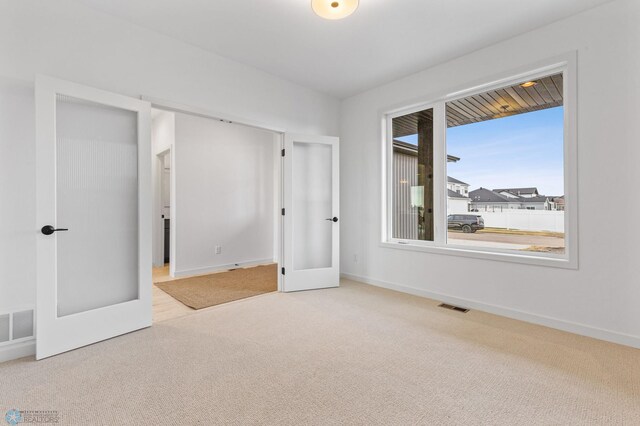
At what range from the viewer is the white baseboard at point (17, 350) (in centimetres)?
214

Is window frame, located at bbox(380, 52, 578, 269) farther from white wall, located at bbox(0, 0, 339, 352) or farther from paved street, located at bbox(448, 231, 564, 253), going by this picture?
white wall, located at bbox(0, 0, 339, 352)

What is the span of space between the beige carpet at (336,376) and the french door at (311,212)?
3.75 feet

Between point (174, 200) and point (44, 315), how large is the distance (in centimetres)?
292

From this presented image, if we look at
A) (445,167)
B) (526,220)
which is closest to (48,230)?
(445,167)

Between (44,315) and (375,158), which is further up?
(375,158)

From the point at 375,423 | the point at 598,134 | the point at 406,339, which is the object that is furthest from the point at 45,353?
the point at 598,134

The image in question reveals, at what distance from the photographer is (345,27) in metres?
2.81

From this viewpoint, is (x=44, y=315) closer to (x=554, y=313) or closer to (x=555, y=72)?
(x=554, y=313)

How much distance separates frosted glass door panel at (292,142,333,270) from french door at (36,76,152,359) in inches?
71.7

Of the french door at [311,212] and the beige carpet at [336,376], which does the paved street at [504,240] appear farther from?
the french door at [311,212]

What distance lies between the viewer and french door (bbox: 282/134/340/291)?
155 inches

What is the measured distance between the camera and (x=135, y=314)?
264cm

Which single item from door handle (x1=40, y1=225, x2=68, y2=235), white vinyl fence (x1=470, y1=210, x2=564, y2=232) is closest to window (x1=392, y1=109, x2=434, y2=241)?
white vinyl fence (x1=470, y1=210, x2=564, y2=232)

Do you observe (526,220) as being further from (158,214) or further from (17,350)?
(158,214)
